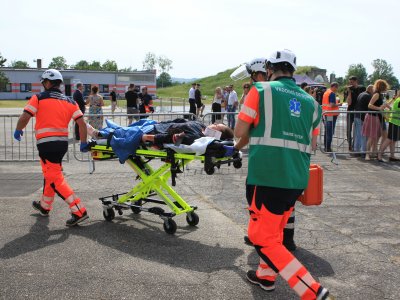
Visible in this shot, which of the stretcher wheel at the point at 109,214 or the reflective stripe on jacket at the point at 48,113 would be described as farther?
the stretcher wheel at the point at 109,214

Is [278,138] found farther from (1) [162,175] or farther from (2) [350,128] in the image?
(2) [350,128]

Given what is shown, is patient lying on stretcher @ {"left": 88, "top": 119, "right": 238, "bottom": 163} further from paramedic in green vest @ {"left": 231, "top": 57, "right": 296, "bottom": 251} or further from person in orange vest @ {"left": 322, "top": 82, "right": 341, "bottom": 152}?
person in orange vest @ {"left": 322, "top": 82, "right": 341, "bottom": 152}

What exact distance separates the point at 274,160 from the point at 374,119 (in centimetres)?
882

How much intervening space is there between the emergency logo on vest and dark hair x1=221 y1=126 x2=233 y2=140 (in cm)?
166

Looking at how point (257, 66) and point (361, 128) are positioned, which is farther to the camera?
point (361, 128)

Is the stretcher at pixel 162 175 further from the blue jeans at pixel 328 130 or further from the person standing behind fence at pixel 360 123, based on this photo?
the person standing behind fence at pixel 360 123

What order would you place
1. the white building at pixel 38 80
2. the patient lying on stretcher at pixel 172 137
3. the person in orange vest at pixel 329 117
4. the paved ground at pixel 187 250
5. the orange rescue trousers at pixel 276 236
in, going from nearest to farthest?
the orange rescue trousers at pixel 276 236 → the paved ground at pixel 187 250 → the patient lying on stretcher at pixel 172 137 → the person in orange vest at pixel 329 117 → the white building at pixel 38 80

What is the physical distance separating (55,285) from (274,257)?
6.70ft

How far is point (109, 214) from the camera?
6.60m

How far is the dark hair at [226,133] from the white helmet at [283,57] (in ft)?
5.07

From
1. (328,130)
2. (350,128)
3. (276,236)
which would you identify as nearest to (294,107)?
(276,236)

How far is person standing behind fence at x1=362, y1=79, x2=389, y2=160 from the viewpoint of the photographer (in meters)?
11.9

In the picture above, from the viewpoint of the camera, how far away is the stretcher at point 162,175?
5410 mm

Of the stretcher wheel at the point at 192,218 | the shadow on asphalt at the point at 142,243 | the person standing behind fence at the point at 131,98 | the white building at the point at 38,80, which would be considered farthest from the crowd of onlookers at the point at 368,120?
the white building at the point at 38,80
